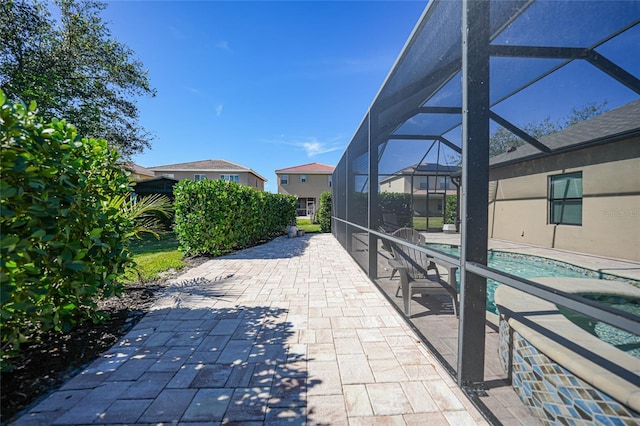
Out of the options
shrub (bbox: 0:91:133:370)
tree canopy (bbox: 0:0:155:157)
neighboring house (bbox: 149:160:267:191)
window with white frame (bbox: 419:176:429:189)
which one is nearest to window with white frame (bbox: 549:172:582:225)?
window with white frame (bbox: 419:176:429:189)

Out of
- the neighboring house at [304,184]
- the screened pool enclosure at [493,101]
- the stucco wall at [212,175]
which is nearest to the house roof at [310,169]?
the neighboring house at [304,184]

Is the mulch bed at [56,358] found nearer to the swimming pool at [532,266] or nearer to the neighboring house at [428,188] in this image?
the swimming pool at [532,266]

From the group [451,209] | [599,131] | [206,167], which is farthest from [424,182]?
[206,167]

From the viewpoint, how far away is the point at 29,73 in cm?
841

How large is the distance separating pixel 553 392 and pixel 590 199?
116 cm

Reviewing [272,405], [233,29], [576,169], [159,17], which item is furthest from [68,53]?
[576,169]

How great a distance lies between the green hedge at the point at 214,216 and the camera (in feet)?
20.9

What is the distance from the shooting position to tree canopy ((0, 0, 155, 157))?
26.5 ft

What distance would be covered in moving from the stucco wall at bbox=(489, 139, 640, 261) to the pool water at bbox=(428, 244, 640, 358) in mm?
165

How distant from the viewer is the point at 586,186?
121 cm

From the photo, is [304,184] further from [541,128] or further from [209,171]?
[541,128]

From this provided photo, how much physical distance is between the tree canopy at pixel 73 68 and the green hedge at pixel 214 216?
6399mm

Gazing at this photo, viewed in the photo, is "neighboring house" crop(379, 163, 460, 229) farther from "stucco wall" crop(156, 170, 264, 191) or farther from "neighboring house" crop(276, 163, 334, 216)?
"neighboring house" crop(276, 163, 334, 216)

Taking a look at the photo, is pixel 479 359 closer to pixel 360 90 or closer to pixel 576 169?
pixel 576 169
